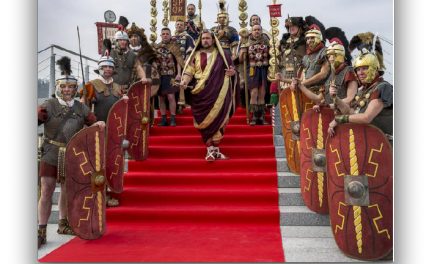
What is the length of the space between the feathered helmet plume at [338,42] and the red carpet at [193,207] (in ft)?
3.53

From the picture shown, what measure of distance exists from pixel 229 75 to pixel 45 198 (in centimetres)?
177

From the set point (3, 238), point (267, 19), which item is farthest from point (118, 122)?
point (267, 19)

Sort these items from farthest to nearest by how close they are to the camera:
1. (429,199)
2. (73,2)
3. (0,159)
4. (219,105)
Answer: (219,105) < (73,2) < (0,159) < (429,199)

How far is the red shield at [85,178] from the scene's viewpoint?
2869mm

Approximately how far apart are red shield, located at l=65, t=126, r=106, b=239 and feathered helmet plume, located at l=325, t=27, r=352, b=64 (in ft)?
5.15

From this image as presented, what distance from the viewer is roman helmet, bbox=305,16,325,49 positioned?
3.27 meters

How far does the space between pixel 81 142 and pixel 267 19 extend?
6.60ft

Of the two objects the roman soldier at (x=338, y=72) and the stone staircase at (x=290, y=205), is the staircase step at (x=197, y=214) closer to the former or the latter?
the stone staircase at (x=290, y=205)

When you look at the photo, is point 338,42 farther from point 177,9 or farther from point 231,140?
point 177,9

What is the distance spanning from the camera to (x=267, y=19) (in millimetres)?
4090

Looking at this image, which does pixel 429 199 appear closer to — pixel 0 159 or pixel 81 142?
pixel 81 142

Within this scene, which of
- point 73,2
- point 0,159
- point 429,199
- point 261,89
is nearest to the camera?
point 429,199

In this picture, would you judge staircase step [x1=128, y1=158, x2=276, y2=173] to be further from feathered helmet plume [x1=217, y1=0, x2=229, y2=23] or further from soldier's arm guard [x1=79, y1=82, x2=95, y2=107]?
feathered helmet plume [x1=217, y1=0, x2=229, y2=23]

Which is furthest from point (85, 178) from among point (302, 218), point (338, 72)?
point (338, 72)
